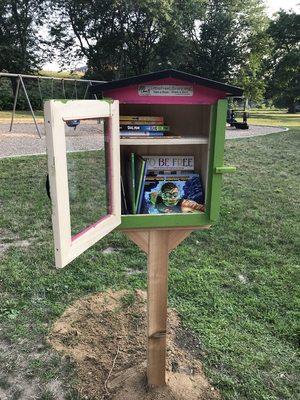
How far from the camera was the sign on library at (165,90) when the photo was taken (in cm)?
172

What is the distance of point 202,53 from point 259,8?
640 centimetres

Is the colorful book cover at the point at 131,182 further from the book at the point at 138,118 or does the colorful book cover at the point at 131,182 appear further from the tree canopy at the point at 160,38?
the tree canopy at the point at 160,38

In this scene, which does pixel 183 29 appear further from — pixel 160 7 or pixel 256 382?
pixel 256 382

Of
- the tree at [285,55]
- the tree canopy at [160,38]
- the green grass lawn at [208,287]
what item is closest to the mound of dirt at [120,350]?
the green grass lawn at [208,287]

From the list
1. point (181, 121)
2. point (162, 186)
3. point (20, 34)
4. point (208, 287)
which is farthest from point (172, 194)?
point (20, 34)

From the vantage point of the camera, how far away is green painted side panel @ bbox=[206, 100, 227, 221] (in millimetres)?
1774

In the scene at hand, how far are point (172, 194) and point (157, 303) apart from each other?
1.97 feet

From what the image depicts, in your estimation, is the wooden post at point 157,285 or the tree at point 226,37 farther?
the tree at point 226,37

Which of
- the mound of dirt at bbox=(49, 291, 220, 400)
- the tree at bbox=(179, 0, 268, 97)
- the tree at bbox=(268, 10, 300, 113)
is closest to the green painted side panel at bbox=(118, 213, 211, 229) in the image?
the mound of dirt at bbox=(49, 291, 220, 400)

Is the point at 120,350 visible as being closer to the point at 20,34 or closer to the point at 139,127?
the point at 139,127

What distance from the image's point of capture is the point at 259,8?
1238 inches

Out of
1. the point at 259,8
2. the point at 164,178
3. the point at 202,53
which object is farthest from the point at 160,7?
the point at 164,178

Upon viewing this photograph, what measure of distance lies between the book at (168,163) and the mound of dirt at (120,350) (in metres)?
A: 1.25

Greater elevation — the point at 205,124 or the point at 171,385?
the point at 205,124
